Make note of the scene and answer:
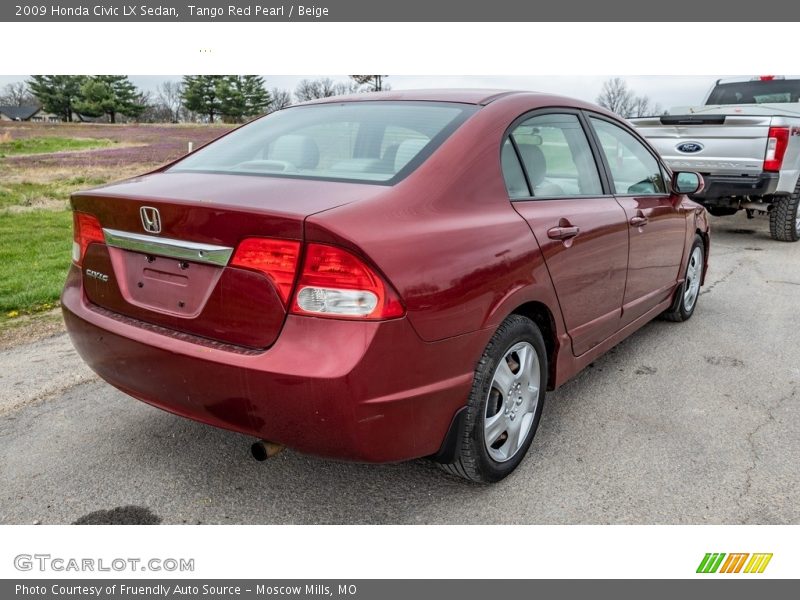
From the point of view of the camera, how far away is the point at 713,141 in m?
8.03

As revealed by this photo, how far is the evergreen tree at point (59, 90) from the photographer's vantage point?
203 ft

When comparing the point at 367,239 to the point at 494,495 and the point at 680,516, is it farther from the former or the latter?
the point at 680,516

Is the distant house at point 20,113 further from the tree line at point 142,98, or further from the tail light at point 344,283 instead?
the tail light at point 344,283

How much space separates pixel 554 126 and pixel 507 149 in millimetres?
593

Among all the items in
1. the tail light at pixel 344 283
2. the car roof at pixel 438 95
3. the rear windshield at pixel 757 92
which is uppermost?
the rear windshield at pixel 757 92

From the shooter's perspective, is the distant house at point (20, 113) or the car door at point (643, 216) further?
the distant house at point (20, 113)

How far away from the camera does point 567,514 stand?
2531mm

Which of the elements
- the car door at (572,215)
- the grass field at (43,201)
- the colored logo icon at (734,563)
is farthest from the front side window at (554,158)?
the grass field at (43,201)

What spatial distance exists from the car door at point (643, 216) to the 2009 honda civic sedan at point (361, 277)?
491mm

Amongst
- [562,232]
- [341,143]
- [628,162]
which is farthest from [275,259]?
[628,162]

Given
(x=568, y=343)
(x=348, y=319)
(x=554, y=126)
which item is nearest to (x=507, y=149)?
(x=554, y=126)

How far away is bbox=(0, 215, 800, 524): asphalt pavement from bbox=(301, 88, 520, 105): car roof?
5.40 ft

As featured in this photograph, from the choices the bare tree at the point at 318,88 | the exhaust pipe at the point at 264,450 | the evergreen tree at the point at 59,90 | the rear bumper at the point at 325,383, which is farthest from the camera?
the evergreen tree at the point at 59,90

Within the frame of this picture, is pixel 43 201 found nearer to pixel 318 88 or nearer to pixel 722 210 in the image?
pixel 722 210
